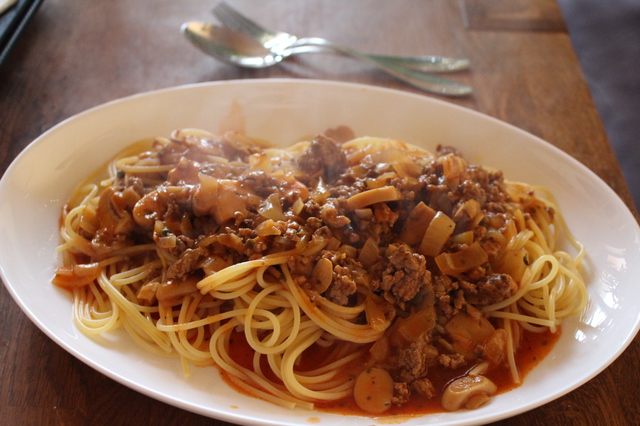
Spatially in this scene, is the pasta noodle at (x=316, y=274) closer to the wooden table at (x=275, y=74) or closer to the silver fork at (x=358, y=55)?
the wooden table at (x=275, y=74)

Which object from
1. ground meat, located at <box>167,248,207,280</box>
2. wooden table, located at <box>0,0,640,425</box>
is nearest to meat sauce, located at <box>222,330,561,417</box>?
Answer: wooden table, located at <box>0,0,640,425</box>

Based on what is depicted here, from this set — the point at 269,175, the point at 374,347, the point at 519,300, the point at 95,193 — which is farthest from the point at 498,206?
the point at 95,193

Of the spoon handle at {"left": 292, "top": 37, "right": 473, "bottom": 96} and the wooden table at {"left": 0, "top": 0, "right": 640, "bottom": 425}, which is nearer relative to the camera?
the wooden table at {"left": 0, "top": 0, "right": 640, "bottom": 425}

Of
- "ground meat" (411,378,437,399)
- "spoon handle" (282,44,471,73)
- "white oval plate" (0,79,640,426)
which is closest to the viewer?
"white oval plate" (0,79,640,426)

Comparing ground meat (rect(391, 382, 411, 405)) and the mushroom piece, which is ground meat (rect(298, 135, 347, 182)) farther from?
the mushroom piece

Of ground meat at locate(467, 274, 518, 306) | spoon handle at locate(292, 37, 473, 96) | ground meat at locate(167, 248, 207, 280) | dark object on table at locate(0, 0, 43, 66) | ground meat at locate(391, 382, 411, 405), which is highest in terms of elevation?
dark object on table at locate(0, 0, 43, 66)

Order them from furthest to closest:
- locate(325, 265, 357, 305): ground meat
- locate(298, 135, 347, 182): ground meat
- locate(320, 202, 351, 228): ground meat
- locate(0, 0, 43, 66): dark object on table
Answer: locate(0, 0, 43, 66): dark object on table < locate(298, 135, 347, 182): ground meat < locate(320, 202, 351, 228): ground meat < locate(325, 265, 357, 305): ground meat

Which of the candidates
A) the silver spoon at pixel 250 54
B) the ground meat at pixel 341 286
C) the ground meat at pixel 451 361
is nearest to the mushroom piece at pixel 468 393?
the ground meat at pixel 451 361

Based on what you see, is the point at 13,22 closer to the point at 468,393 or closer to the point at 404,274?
the point at 404,274
